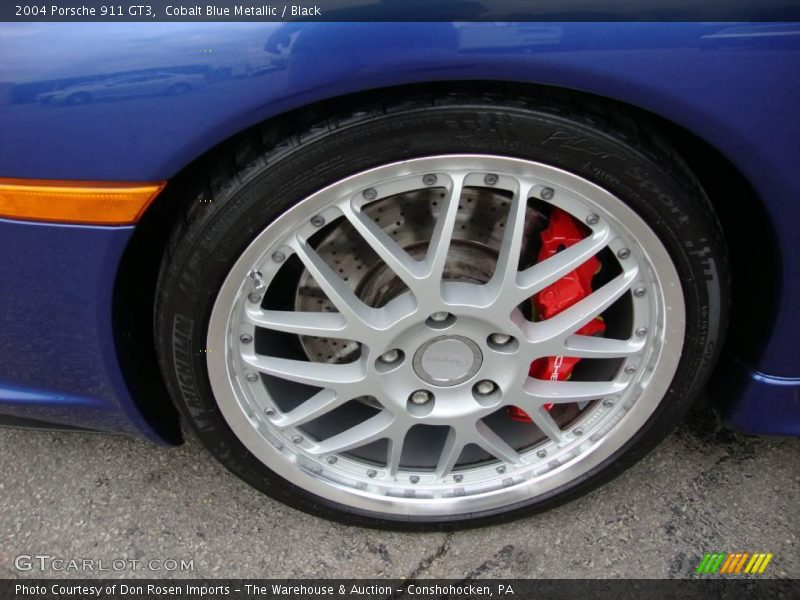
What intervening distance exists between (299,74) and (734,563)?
143 cm

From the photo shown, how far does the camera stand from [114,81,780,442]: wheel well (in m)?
1.29

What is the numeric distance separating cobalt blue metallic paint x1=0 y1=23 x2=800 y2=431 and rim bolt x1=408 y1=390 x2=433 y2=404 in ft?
2.29

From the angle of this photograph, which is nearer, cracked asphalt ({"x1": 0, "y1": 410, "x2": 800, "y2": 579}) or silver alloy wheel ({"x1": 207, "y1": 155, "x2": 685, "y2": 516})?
silver alloy wheel ({"x1": 207, "y1": 155, "x2": 685, "y2": 516})

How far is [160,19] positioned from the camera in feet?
3.80

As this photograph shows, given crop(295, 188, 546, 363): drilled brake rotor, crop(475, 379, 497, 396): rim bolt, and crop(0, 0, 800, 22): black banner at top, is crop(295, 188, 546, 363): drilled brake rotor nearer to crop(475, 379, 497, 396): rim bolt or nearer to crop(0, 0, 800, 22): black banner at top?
crop(475, 379, 497, 396): rim bolt

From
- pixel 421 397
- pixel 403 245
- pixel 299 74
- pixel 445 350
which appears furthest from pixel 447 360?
pixel 299 74

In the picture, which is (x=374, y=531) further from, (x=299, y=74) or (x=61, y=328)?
(x=299, y=74)

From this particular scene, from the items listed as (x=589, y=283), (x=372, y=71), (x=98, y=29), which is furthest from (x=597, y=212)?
(x=98, y=29)

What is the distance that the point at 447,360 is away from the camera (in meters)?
1.56

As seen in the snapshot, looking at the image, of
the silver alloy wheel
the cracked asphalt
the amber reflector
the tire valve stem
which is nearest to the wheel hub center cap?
the silver alloy wheel

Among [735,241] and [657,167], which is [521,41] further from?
[735,241]

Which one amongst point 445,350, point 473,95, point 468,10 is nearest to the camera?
point 468,10

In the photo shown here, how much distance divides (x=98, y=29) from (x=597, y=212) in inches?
35.3

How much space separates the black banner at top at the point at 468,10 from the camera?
3.77ft
